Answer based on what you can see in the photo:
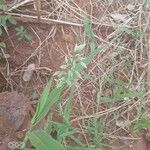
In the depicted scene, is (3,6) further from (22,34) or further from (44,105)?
(44,105)

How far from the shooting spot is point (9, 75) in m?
1.91

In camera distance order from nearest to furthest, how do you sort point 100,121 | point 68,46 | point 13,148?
point 13,148
point 100,121
point 68,46

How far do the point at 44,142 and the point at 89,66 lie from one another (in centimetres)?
71

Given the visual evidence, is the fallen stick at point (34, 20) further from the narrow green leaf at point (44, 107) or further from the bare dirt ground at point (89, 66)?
the narrow green leaf at point (44, 107)

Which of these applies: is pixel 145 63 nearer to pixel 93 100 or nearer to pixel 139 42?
pixel 139 42

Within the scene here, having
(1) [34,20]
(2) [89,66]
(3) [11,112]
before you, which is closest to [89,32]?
(2) [89,66]

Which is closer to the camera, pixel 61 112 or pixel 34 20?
pixel 61 112

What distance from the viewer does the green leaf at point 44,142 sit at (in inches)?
51.4

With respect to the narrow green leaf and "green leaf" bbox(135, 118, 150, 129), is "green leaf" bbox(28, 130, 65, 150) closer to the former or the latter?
the narrow green leaf

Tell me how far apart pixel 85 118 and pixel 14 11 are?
0.66m

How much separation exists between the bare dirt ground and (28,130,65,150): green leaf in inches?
15.3

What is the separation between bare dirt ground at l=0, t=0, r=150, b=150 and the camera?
184 cm

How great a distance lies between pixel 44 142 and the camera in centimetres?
133

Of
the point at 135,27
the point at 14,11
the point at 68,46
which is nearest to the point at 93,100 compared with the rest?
the point at 68,46
